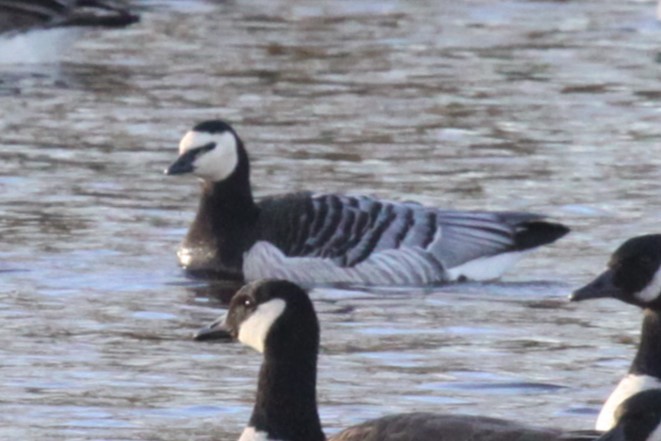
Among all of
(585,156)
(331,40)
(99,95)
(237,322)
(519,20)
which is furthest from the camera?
(519,20)

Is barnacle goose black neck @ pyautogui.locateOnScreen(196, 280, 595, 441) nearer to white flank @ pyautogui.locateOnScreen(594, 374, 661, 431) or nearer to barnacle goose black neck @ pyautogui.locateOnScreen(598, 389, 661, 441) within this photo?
white flank @ pyautogui.locateOnScreen(594, 374, 661, 431)

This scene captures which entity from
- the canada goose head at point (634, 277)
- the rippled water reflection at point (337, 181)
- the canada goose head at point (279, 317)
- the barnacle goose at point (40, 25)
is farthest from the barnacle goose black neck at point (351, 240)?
the barnacle goose at point (40, 25)

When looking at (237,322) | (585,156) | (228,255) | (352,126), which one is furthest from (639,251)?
(352,126)

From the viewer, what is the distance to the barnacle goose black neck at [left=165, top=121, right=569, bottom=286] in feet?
49.6

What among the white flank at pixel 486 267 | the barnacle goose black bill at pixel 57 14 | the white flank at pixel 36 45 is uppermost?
the white flank at pixel 486 267

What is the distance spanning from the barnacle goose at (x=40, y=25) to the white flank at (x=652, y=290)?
13.7 metres

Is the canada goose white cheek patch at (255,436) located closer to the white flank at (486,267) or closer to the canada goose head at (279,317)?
the canada goose head at (279,317)

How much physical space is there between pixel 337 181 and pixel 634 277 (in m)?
7.23

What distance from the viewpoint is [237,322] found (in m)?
10.1

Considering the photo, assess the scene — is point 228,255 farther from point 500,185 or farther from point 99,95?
point 99,95

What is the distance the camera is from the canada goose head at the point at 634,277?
10578 millimetres

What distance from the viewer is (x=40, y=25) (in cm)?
2416

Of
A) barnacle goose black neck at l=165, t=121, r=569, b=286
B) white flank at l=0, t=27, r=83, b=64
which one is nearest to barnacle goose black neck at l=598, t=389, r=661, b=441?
barnacle goose black neck at l=165, t=121, r=569, b=286

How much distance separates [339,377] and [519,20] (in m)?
14.7
